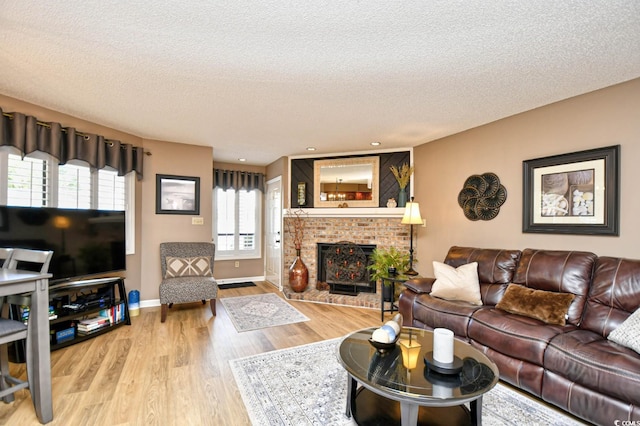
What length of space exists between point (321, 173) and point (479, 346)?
349 cm

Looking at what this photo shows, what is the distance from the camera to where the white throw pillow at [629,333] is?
187 cm

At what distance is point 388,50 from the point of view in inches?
80.0

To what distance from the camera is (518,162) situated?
3287 mm

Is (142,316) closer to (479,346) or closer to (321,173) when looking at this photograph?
(321,173)

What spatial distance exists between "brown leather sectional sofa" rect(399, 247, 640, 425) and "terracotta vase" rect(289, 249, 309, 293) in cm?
221

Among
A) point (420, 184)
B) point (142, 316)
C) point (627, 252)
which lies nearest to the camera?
point (627, 252)

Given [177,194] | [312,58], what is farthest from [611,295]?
[177,194]

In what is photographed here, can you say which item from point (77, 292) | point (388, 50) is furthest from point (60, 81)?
point (388, 50)

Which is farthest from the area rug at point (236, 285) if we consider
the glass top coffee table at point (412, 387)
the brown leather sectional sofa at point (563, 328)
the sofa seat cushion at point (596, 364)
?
the sofa seat cushion at point (596, 364)

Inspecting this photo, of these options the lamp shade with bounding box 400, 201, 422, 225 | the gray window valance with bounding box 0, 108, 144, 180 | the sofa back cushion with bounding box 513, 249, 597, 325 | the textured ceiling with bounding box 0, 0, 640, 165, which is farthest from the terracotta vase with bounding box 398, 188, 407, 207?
the gray window valance with bounding box 0, 108, 144, 180

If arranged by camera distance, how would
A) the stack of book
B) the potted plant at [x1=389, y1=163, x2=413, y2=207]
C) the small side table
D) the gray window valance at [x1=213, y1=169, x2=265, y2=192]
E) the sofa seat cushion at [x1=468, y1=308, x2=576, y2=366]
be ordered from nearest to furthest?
the sofa seat cushion at [x1=468, y1=308, x2=576, y2=366], the stack of book, the small side table, the potted plant at [x1=389, y1=163, x2=413, y2=207], the gray window valance at [x1=213, y1=169, x2=265, y2=192]

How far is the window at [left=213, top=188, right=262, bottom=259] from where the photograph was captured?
5930mm

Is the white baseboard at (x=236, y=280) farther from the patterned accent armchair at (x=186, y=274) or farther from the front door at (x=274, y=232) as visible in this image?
the patterned accent armchair at (x=186, y=274)

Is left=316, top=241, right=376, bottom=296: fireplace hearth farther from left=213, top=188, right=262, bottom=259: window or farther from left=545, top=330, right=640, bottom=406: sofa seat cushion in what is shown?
left=545, top=330, right=640, bottom=406: sofa seat cushion
